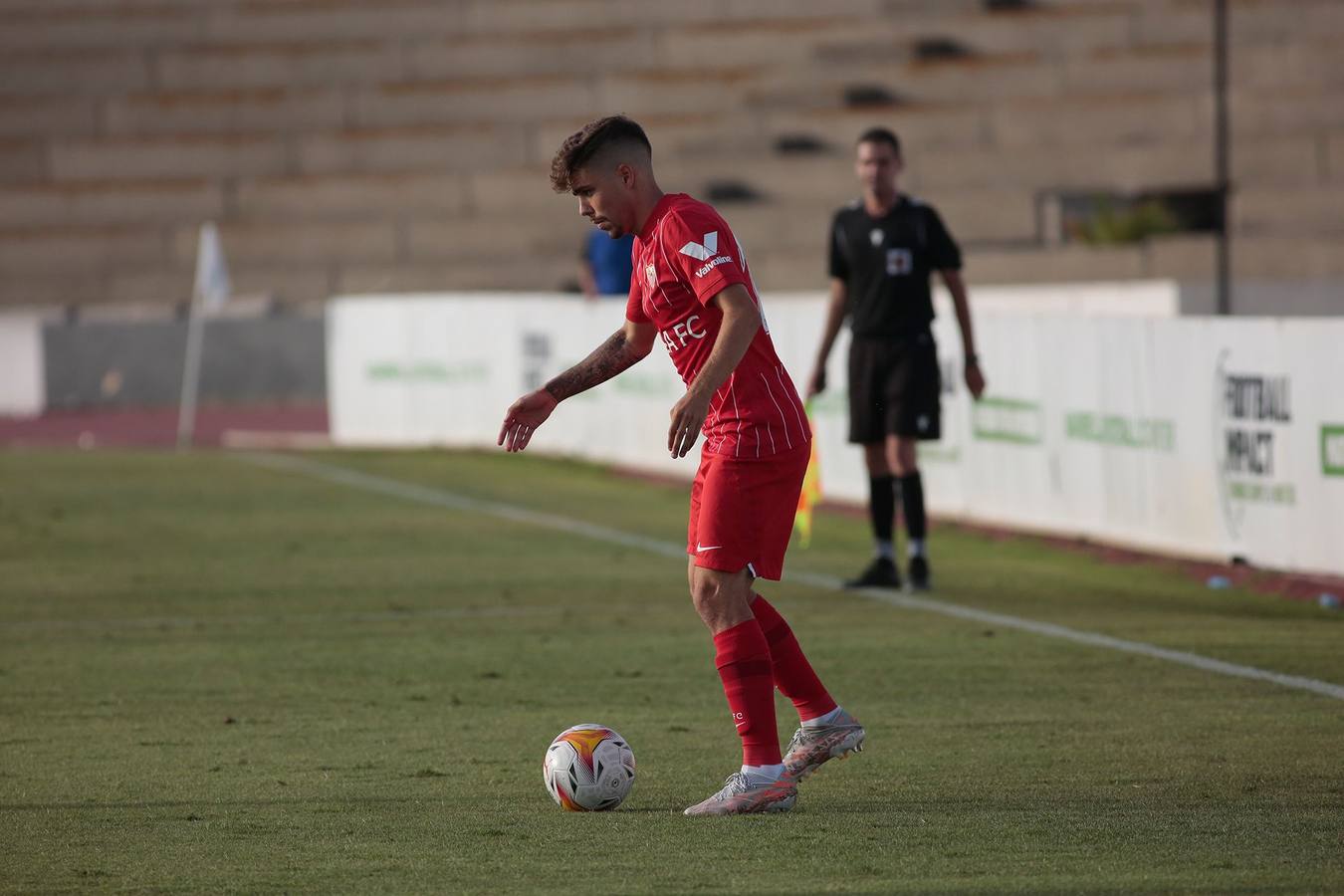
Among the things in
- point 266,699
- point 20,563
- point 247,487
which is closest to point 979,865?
point 266,699

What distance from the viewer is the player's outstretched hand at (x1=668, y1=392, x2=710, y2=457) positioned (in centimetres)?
562

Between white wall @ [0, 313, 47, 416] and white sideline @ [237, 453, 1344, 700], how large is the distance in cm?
754

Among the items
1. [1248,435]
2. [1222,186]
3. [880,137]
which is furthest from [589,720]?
[1222,186]

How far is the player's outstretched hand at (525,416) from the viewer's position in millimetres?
6203

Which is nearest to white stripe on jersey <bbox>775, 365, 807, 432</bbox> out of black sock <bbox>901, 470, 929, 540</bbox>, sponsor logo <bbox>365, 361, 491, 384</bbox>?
black sock <bbox>901, 470, 929, 540</bbox>

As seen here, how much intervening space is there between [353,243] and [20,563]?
749 inches

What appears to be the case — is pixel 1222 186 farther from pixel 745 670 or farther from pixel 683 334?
pixel 745 670

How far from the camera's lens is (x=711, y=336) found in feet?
19.9

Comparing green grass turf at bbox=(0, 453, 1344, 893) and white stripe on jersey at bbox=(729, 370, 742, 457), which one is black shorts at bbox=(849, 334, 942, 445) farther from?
white stripe on jersey at bbox=(729, 370, 742, 457)

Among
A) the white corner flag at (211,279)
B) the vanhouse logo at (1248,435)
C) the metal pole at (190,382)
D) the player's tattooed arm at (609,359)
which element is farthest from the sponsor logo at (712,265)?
the metal pole at (190,382)

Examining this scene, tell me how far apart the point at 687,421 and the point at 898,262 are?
5.55 m

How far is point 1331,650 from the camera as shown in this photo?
30.1 feet

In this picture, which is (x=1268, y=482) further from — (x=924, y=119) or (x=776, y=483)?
(x=924, y=119)

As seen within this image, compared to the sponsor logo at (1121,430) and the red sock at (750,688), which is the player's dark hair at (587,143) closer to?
the red sock at (750,688)
